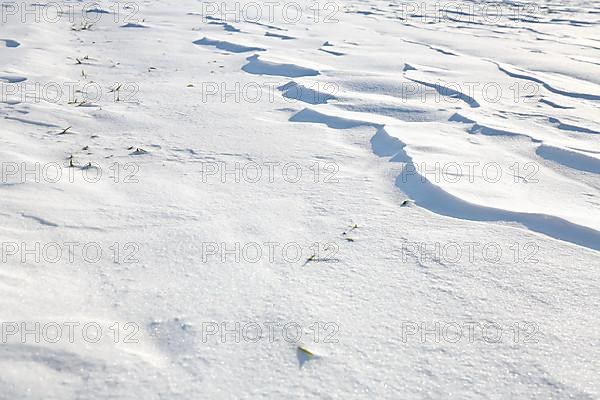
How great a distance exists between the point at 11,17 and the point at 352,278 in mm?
4430

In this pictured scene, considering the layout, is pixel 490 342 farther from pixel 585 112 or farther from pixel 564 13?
pixel 564 13

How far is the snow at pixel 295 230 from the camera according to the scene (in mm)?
1274

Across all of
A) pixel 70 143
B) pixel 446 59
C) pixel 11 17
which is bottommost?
pixel 70 143

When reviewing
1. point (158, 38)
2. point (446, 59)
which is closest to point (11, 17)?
point (158, 38)

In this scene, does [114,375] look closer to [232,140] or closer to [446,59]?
[232,140]

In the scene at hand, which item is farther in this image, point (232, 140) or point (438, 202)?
point (232, 140)

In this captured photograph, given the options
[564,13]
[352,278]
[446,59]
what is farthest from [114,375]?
[564,13]

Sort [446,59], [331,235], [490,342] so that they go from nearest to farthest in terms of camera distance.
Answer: [490,342]
[331,235]
[446,59]

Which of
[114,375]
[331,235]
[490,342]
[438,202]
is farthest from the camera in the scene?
[438,202]

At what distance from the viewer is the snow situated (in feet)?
4.18

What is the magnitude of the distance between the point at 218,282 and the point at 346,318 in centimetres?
35

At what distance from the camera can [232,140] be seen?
2.61 m

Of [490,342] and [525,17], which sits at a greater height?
[525,17]

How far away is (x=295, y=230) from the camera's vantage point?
186cm
